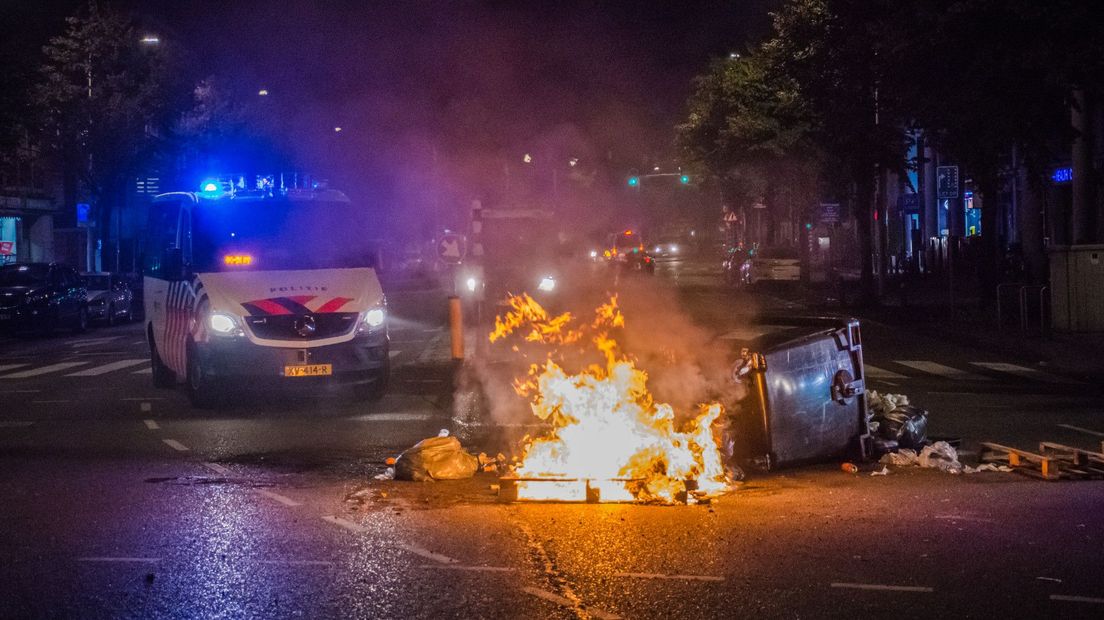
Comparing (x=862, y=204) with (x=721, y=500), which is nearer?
(x=721, y=500)

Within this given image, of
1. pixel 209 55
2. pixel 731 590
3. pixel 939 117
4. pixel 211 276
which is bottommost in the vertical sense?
pixel 731 590

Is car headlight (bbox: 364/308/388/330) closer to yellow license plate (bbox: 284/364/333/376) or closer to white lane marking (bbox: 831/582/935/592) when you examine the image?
yellow license plate (bbox: 284/364/333/376)

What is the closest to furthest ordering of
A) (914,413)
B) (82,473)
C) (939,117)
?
(82,473) → (914,413) → (939,117)

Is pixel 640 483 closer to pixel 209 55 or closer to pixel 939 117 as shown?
pixel 939 117

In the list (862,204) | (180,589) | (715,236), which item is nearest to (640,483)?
(180,589)

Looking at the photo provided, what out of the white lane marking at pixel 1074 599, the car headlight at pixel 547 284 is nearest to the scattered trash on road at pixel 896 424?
the white lane marking at pixel 1074 599

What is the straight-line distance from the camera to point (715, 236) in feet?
396

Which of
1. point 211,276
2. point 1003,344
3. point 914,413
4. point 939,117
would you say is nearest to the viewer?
point 914,413

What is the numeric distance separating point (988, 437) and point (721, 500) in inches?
165

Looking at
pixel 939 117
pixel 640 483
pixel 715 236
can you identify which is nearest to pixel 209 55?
pixel 939 117

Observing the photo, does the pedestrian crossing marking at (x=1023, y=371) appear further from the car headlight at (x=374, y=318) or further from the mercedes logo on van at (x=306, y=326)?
the mercedes logo on van at (x=306, y=326)

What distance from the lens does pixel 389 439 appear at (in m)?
11.6

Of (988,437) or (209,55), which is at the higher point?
(209,55)

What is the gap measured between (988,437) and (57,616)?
338 inches
